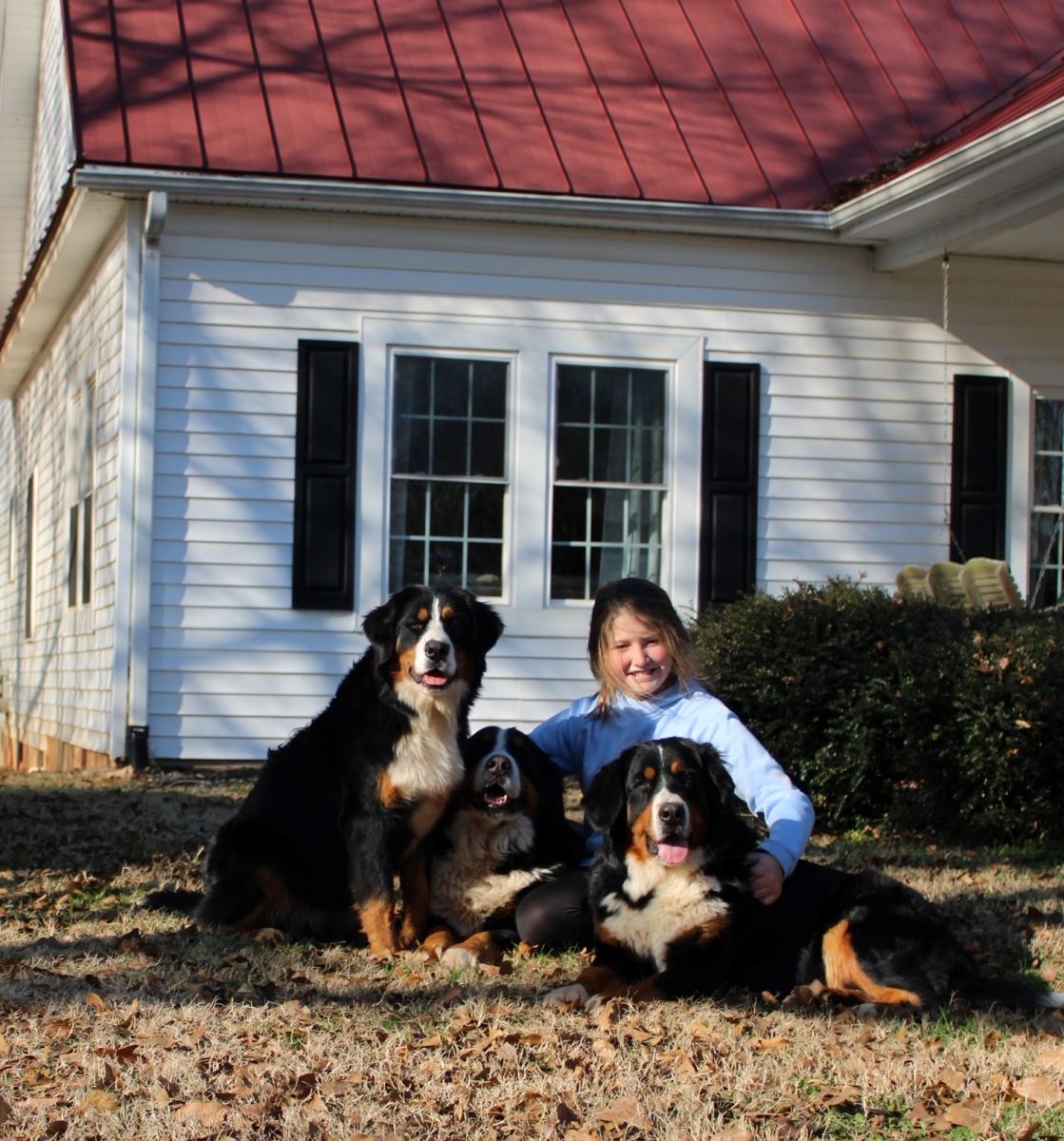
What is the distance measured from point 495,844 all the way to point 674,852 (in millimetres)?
1053

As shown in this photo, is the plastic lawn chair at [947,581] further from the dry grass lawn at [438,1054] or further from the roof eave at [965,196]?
the dry grass lawn at [438,1054]

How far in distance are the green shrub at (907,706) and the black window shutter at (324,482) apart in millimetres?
3091

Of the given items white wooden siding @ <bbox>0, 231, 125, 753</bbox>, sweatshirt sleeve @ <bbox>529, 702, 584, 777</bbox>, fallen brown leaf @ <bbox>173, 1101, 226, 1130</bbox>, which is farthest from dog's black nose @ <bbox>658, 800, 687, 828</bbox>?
white wooden siding @ <bbox>0, 231, 125, 753</bbox>

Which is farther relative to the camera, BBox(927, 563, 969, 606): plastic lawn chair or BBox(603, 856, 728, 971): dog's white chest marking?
BBox(927, 563, 969, 606): plastic lawn chair

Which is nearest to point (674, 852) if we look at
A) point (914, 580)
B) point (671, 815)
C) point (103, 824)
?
point (671, 815)

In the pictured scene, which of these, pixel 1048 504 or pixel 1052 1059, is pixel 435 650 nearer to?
pixel 1052 1059

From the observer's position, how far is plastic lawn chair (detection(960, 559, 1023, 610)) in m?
9.41

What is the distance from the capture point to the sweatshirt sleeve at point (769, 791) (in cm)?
438

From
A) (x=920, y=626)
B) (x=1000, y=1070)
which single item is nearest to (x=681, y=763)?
(x=1000, y=1070)

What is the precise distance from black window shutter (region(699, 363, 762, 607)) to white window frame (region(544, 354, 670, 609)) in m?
0.23

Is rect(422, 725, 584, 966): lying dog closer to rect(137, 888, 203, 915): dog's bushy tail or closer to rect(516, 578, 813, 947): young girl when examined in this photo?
rect(516, 578, 813, 947): young girl

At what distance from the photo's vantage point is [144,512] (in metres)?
9.81

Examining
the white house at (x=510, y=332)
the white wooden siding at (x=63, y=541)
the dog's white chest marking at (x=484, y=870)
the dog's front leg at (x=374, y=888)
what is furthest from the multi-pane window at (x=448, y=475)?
the dog's front leg at (x=374, y=888)

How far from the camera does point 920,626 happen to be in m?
A: 7.77
